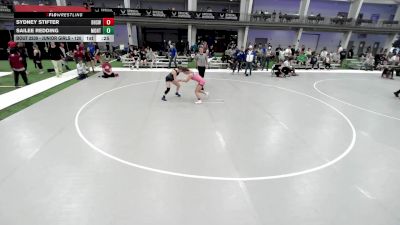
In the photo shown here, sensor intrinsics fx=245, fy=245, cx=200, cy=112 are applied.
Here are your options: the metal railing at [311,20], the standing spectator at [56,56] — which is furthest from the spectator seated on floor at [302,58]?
the standing spectator at [56,56]

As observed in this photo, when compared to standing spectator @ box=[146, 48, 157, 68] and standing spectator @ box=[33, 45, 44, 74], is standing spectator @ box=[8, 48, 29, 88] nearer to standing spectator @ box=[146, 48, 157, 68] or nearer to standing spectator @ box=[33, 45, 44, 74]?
standing spectator @ box=[33, 45, 44, 74]

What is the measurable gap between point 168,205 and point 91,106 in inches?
257

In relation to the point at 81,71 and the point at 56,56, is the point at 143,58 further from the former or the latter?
the point at 56,56

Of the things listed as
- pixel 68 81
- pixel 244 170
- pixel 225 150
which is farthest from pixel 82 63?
pixel 244 170

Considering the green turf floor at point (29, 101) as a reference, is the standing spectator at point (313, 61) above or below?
above

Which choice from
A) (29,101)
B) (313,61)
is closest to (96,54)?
(29,101)

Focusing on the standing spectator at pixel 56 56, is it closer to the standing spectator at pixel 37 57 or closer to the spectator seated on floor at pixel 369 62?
the standing spectator at pixel 37 57

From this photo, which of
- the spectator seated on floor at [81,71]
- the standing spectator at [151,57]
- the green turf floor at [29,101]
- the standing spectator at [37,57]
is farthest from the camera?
the standing spectator at [151,57]

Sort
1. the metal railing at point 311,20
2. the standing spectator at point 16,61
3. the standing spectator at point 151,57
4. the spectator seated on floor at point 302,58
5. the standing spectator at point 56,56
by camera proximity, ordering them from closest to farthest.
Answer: the standing spectator at point 16,61, the standing spectator at point 56,56, the standing spectator at point 151,57, the spectator seated on floor at point 302,58, the metal railing at point 311,20
